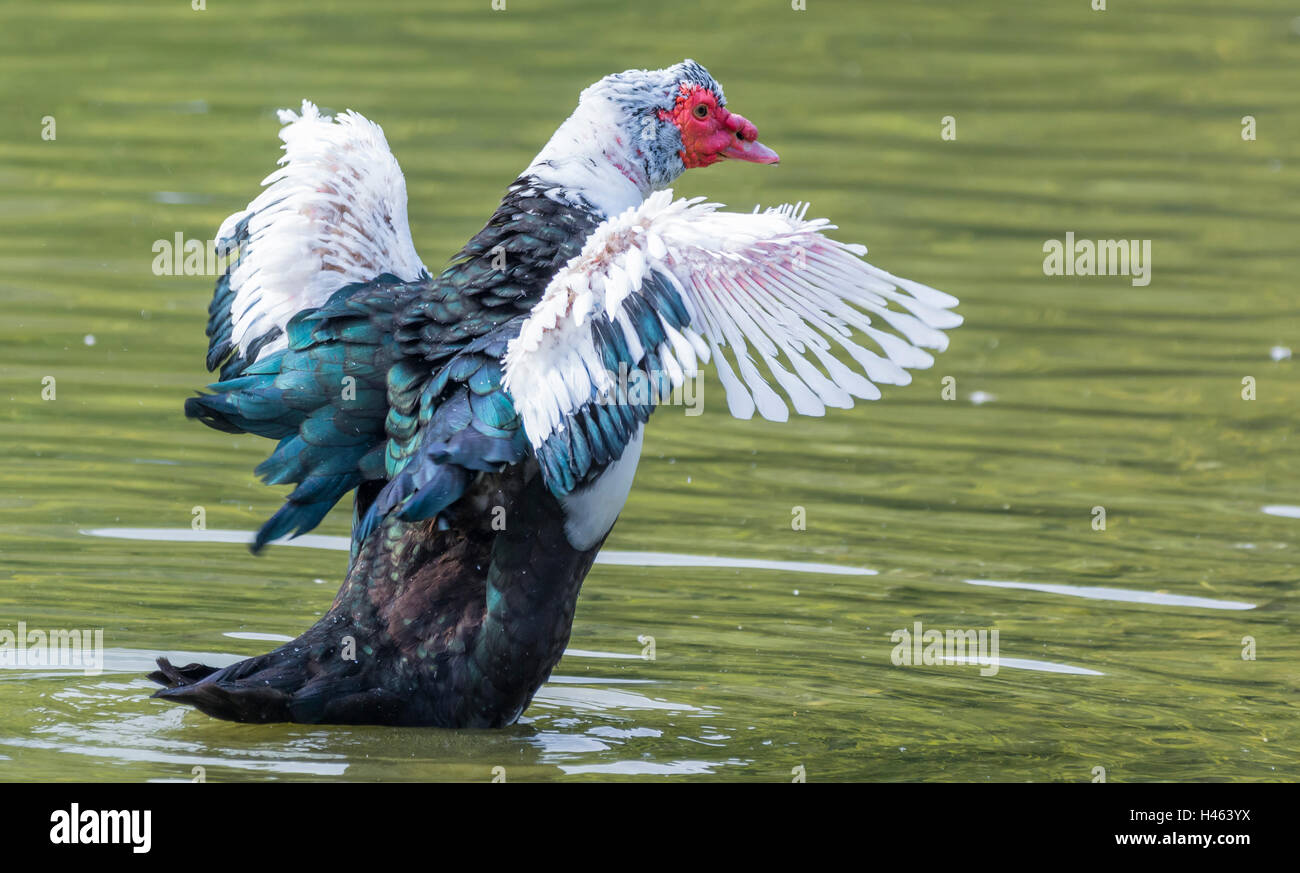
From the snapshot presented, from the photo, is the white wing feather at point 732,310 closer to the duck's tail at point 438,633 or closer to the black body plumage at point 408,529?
the black body plumage at point 408,529

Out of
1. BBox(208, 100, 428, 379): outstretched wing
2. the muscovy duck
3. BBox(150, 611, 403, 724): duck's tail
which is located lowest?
BBox(150, 611, 403, 724): duck's tail

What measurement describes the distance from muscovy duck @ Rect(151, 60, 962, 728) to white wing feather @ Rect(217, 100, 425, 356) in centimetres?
1

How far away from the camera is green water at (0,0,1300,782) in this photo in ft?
24.3

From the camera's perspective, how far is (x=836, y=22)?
1945cm

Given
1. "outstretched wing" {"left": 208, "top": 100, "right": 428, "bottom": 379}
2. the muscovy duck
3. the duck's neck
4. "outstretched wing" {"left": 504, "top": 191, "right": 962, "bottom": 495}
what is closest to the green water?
the muscovy duck

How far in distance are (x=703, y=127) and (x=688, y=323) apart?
4.88 ft

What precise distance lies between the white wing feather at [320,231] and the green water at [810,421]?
4.20 feet

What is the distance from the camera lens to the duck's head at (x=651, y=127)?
7555 mm

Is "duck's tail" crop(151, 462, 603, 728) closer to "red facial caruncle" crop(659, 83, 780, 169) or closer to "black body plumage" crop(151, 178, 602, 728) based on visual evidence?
"black body plumage" crop(151, 178, 602, 728)

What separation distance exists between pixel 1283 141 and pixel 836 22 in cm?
443

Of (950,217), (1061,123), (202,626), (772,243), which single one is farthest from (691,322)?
(1061,123)

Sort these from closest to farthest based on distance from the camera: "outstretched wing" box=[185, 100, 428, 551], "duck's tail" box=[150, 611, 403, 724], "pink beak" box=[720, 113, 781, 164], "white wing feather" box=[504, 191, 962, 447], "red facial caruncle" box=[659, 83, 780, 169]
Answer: "white wing feather" box=[504, 191, 962, 447] → "duck's tail" box=[150, 611, 403, 724] → "outstretched wing" box=[185, 100, 428, 551] → "red facial caruncle" box=[659, 83, 780, 169] → "pink beak" box=[720, 113, 781, 164]

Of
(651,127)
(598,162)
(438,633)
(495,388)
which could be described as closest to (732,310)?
(495,388)

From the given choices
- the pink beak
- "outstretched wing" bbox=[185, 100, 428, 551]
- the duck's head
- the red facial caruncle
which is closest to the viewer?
"outstretched wing" bbox=[185, 100, 428, 551]
